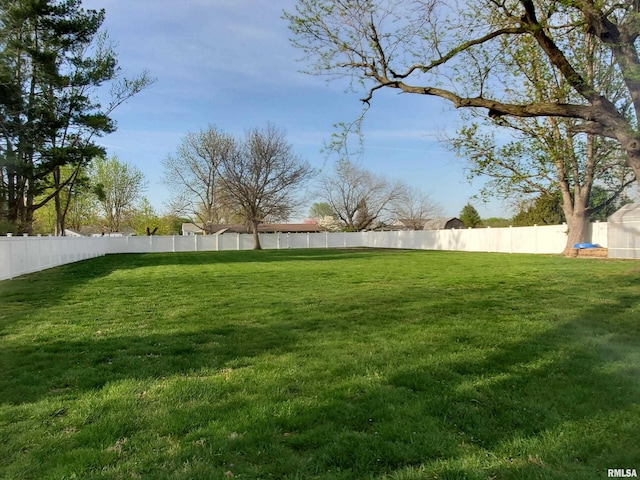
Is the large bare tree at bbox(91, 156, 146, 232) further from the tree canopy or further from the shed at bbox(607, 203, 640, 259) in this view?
the shed at bbox(607, 203, 640, 259)

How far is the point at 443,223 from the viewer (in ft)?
204

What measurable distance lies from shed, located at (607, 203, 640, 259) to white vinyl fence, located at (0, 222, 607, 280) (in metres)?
1.59

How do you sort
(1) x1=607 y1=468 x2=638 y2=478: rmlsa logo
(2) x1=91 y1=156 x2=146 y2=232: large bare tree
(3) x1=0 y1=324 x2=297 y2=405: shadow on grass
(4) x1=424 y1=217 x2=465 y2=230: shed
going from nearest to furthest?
1. (1) x1=607 y1=468 x2=638 y2=478: rmlsa logo
2. (3) x1=0 y1=324 x2=297 y2=405: shadow on grass
3. (2) x1=91 y1=156 x2=146 y2=232: large bare tree
4. (4) x1=424 y1=217 x2=465 y2=230: shed

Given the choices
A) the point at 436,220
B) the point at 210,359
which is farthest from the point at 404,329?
the point at 436,220

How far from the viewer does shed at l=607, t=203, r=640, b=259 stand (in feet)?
57.2

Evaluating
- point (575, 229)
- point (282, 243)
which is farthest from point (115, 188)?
point (575, 229)

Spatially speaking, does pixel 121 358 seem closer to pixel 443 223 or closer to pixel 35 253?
pixel 35 253

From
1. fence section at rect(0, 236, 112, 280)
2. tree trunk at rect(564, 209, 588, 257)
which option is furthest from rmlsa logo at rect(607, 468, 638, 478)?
tree trunk at rect(564, 209, 588, 257)

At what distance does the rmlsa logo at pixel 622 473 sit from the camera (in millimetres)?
2319

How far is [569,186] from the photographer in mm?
19047

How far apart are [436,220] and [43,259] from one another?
5519 cm

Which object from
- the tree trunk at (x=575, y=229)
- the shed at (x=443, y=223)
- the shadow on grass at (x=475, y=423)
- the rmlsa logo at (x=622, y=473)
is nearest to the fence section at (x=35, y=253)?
the shadow on grass at (x=475, y=423)

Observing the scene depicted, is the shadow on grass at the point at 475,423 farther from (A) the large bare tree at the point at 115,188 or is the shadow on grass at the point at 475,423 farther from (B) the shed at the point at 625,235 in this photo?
(A) the large bare tree at the point at 115,188

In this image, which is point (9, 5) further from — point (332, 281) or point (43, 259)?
point (332, 281)
